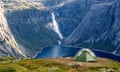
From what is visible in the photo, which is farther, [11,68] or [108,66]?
[108,66]

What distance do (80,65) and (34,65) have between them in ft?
49.7

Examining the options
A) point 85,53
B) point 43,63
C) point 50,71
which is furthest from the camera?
point 85,53

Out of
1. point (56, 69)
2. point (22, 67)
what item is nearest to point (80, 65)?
point (56, 69)

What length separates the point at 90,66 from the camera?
11050 cm

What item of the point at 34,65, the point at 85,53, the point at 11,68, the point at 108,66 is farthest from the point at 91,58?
the point at 11,68

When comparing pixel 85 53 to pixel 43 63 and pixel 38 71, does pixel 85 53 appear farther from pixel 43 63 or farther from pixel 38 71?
pixel 38 71

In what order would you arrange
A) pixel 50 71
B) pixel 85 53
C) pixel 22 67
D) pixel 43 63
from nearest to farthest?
1. pixel 50 71
2. pixel 22 67
3. pixel 43 63
4. pixel 85 53

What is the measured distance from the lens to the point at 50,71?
3927 inches

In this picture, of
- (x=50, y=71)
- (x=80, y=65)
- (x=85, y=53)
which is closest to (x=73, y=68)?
(x=80, y=65)

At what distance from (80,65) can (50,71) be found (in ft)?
45.1

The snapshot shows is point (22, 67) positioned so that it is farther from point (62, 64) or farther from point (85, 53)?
point (85, 53)

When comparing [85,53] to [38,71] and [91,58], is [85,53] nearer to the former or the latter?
[91,58]

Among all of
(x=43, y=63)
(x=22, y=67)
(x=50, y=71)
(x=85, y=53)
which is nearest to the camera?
(x=50, y=71)

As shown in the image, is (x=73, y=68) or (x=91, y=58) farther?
(x=91, y=58)
